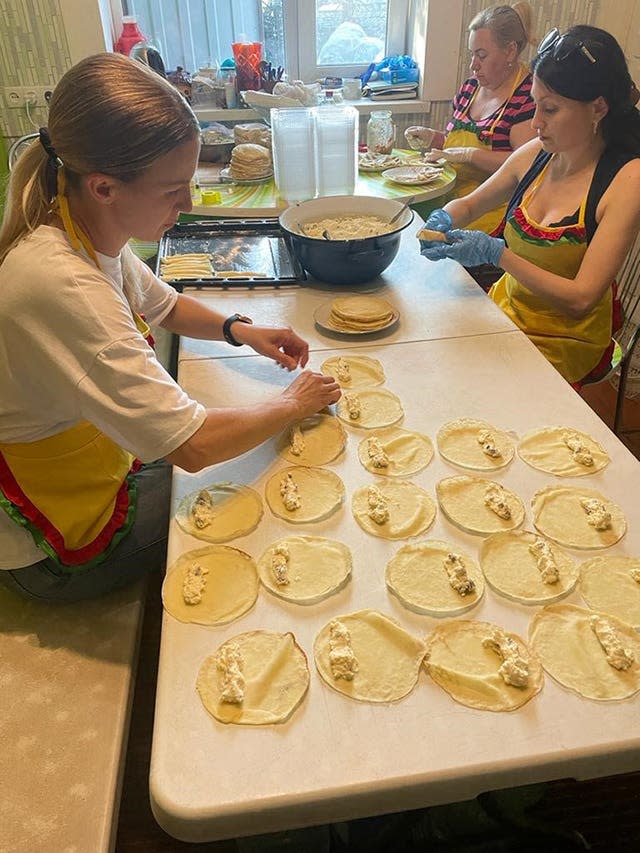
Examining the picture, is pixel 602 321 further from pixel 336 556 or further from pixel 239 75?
pixel 239 75

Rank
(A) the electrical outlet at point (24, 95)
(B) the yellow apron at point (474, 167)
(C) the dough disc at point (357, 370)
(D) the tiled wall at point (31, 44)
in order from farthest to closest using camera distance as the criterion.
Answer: (A) the electrical outlet at point (24, 95) < (D) the tiled wall at point (31, 44) < (B) the yellow apron at point (474, 167) < (C) the dough disc at point (357, 370)

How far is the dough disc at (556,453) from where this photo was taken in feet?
3.79

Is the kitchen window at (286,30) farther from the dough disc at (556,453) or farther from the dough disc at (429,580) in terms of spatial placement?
the dough disc at (429,580)

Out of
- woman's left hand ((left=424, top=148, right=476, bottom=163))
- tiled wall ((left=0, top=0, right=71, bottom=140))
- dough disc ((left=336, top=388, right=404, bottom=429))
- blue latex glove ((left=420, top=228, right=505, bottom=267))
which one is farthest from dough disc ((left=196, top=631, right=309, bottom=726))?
tiled wall ((left=0, top=0, right=71, bottom=140))

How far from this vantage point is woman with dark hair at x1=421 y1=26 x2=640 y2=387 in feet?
5.35

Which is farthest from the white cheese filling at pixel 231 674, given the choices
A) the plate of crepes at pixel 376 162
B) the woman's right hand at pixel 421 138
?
the woman's right hand at pixel 421 138

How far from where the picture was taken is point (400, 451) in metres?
1.23

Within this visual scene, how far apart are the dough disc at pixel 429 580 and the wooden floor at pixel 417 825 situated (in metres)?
0.56

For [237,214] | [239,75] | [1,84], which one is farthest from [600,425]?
[1,84]

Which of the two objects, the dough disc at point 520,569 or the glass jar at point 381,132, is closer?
the dough disc at point 520,569

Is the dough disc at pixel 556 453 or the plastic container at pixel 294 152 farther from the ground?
the plastic container at pixel 294 152

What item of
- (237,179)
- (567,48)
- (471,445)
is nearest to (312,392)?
(471,445)

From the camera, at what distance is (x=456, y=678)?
0.82m

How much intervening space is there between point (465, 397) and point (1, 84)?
2889 millimetres
